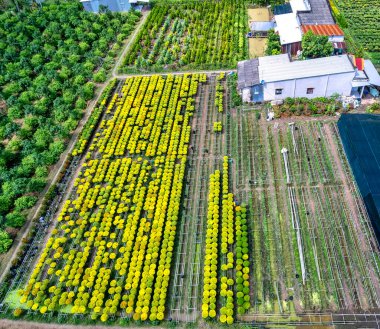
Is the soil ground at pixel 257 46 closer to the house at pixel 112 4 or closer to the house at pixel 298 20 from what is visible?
the house at pixel 298 20

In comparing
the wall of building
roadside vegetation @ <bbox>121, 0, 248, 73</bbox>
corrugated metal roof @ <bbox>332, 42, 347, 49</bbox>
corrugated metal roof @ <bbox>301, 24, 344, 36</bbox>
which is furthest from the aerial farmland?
corrugated metal roof @ <bbox>301, 24, 344, 36</bbox>

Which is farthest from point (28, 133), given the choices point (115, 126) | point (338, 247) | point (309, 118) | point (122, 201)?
point (338, 247)

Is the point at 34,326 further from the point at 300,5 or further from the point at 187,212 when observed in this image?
the point at 300,5

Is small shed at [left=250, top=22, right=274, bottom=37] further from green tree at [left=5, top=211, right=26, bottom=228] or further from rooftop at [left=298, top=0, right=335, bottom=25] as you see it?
green tree at [left=5, top=211, right=26, bottom=228]

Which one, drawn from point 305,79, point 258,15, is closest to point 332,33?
point 305,79

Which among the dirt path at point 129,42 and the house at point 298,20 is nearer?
the house at point 298,20

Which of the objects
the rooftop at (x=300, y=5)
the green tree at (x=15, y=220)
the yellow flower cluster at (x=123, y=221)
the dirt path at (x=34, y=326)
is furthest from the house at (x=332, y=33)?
the green tree at (x=15, y=220)
